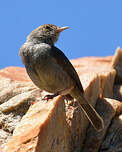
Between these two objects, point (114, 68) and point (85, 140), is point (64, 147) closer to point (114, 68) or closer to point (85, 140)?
point (85, 140)

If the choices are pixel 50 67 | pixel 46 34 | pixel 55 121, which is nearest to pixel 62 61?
pixel 50 67

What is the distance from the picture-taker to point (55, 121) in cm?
547

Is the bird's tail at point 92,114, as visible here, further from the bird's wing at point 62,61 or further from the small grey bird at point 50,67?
the bird's wing at point 62,61

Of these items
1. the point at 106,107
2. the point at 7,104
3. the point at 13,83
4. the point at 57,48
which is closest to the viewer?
the point at 57,48

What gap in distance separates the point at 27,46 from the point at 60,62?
0.74 metres

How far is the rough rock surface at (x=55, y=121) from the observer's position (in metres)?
4.75

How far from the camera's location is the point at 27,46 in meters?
6.21

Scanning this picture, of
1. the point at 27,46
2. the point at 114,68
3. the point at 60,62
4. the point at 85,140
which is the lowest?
the point at 85,140

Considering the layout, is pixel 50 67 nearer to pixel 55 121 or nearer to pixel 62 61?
pixel 62 61

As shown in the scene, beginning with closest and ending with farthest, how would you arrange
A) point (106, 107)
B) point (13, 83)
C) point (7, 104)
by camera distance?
point (7, 104) < point (106, 107) < point (13, 83)

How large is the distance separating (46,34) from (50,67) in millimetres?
901

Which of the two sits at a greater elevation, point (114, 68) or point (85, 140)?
point (114, 68)

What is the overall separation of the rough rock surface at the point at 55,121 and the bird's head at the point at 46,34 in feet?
4.20

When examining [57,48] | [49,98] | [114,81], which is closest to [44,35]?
[57,48]
